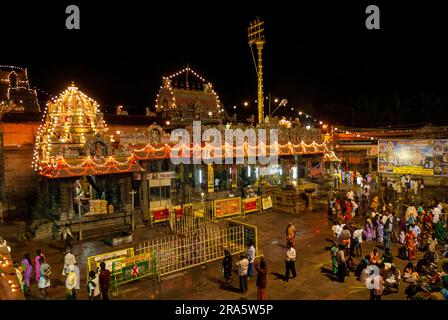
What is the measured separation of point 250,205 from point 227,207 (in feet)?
6.97

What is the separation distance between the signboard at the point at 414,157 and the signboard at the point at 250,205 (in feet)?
61.2

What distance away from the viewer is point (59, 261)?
14.4 m

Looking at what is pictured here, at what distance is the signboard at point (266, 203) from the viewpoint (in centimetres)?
2287

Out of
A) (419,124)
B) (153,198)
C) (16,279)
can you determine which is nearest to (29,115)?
(153,198)

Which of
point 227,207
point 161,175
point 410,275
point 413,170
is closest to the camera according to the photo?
point 410,275

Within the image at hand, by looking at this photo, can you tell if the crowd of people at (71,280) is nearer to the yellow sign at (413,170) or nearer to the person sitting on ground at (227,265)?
the person sitting on ground at (227,265)

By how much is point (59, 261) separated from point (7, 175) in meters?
11.6

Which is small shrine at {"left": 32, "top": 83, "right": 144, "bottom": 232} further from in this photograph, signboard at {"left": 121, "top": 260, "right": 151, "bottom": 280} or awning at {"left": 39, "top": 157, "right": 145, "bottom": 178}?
signboard at {"left": 121, "top": 260, "right": 151, "bottom": 280}

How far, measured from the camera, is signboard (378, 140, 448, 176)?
1209 inches

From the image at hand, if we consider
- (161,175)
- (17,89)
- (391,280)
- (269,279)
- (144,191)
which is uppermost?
(17,89)

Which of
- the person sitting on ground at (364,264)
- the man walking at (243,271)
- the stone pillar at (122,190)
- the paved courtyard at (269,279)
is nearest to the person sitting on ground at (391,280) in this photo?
the paved courtyard at (269,279)

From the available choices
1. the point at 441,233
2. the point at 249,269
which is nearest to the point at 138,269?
the point at 249,269

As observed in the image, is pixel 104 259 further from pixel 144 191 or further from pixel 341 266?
pixel 144 191

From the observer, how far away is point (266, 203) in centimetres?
2311
